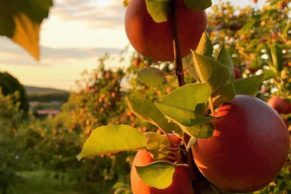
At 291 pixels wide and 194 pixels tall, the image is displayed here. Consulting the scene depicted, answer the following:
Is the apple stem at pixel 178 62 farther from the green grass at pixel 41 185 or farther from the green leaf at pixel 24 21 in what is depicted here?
the green grass at pixel 41 185

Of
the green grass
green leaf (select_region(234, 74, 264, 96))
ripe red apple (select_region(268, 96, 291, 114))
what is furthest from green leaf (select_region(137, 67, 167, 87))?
the green grass

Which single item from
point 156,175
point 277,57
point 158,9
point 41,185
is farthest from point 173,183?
point 41,185

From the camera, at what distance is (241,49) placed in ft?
12.4

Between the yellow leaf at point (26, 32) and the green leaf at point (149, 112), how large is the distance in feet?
1.51

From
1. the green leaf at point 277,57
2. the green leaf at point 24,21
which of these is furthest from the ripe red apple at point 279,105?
the green leaf at point 24,21

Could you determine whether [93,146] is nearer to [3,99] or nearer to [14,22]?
[14,22]

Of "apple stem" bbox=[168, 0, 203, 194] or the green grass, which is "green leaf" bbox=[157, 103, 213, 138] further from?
the green grass

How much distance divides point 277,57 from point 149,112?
1.70 meters

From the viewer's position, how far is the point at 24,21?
378 mm

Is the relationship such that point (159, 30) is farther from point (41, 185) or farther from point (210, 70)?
point (41, 185)

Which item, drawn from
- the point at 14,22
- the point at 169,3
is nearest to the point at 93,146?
the point at 169,3

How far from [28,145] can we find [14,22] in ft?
34.7

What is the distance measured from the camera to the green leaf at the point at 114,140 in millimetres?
825

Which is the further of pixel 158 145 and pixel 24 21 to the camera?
pixel 158 145
